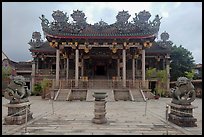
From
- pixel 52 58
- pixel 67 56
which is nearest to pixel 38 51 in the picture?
pixel 52 58

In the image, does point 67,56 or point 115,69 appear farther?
point 115,69

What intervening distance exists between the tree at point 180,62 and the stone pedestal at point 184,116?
27464 mm

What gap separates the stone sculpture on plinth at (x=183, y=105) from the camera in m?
7.28

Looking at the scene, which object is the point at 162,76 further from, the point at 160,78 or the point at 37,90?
the point at 37,90

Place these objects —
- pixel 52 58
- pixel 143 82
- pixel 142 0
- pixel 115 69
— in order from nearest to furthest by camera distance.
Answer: pixel 142 0, pixel 143 82, pixel 115 69, pixel 52 58

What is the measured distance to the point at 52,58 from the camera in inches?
1203

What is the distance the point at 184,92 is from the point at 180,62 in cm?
2902

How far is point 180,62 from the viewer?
3488 cm

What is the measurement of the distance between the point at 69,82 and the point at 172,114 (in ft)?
46.2

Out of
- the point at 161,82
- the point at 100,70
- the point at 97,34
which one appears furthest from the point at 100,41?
the point at 161,82

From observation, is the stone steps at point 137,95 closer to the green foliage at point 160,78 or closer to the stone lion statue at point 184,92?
the green foliage at point 160,78

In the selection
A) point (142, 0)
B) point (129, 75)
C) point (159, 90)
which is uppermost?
point (142, 0)

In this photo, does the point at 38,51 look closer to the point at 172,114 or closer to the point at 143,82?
the point at 143,82

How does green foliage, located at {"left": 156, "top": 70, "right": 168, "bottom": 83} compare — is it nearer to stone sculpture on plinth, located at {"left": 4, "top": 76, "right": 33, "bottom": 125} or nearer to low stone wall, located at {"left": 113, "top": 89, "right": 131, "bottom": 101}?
low stone wall, located at {"left": 113, "top": 89, "right": 131, "bottom": 101}
